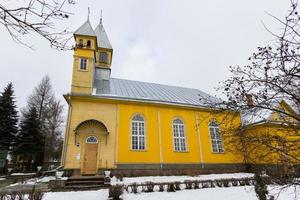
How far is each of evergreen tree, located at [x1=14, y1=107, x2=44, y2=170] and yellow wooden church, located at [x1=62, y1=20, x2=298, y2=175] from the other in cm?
1203

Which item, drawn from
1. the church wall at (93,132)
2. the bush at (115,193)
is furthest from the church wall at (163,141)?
the bush at (115,193)

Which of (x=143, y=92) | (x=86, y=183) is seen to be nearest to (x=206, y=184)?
(x=86, y=183)

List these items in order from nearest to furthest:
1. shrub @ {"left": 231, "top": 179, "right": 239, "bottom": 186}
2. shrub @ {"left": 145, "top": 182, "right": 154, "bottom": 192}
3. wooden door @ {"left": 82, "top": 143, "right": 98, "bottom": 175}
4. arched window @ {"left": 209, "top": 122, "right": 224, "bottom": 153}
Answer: shrub @ {"left": 145, "top": 182, "right": 154, "bottom": 192}, shrub @ {"left": 231, "top": 179, "right": 239, "bottom": 186}, wooden door @ {"left": 82, "top": 143, "right": 98, "bottom": 175}, arched window @ {"left": 209, "top": 122, "right": 224, "bottom": 153}

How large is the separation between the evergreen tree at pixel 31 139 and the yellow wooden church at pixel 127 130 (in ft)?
39.5

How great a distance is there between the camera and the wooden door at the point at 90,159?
50.2ft

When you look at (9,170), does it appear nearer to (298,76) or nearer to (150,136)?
(150,136)

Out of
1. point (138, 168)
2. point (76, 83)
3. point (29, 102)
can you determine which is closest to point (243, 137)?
point (138, 168)

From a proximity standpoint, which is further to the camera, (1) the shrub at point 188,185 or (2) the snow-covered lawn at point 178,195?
(1) the shrub at point 188,185

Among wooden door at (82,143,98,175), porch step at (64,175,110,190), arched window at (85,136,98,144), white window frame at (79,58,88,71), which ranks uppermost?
white window frame at (79,58,88,71)

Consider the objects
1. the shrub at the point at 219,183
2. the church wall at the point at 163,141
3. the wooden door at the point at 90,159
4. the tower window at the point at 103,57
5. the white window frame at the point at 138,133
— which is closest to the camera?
the shrub at the point at 219,183

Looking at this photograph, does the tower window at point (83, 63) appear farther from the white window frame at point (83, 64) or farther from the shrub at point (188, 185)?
the shrub at point (188, 185)

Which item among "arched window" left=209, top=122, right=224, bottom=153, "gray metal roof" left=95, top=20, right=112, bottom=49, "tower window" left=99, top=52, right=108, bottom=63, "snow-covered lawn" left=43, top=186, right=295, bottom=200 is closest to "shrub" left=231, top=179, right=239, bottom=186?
"snow-covered lawn" left=43, top=186, right=295, bottom=200

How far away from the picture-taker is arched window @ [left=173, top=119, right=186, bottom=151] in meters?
18.1

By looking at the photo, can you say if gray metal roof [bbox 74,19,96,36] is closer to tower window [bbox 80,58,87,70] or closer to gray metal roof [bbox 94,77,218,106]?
tower window [bbox 80,58,87,70]
